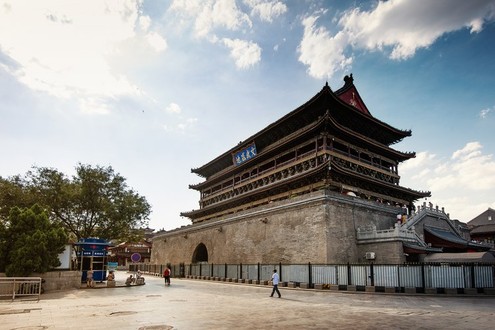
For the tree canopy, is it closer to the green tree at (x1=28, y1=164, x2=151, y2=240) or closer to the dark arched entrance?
the green tree at (x1=28, y1=164, x2=151, y2=240)

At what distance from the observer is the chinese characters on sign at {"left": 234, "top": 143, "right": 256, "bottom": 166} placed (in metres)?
37.6

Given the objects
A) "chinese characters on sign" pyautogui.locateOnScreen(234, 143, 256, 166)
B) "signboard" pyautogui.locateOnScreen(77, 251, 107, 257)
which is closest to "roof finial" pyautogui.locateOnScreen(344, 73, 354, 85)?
"chinese characters on sign" pyautogui.locateOnScreen(234, 143, 256, 166)

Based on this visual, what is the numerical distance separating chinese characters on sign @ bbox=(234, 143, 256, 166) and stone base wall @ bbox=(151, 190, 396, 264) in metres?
7.72

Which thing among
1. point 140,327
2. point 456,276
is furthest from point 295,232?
point 140,327

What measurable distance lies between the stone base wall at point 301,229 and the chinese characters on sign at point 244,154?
Result: 25.3 feet

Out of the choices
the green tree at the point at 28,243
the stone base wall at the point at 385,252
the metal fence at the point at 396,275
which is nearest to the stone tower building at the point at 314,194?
the stone base wall at the point at 385,252

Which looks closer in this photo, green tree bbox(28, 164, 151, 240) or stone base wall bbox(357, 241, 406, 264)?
stone base wall bbox(357, 241, 406, 264)

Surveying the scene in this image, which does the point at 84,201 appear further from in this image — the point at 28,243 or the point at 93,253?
the point at 28,243

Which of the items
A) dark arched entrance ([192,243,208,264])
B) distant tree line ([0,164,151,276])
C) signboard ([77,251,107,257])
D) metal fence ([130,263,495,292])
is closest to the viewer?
metal fence ([130,263,495,292])

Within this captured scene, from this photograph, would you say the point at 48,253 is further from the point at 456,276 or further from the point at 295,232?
the point at 456,276

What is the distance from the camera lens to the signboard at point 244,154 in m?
37.6

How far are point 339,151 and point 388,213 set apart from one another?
20.9 ft

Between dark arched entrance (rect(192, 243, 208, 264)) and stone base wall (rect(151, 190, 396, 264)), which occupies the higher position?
stone base wall (rect(151, 190, 396, 264))

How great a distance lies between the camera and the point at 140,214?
31453 mm
